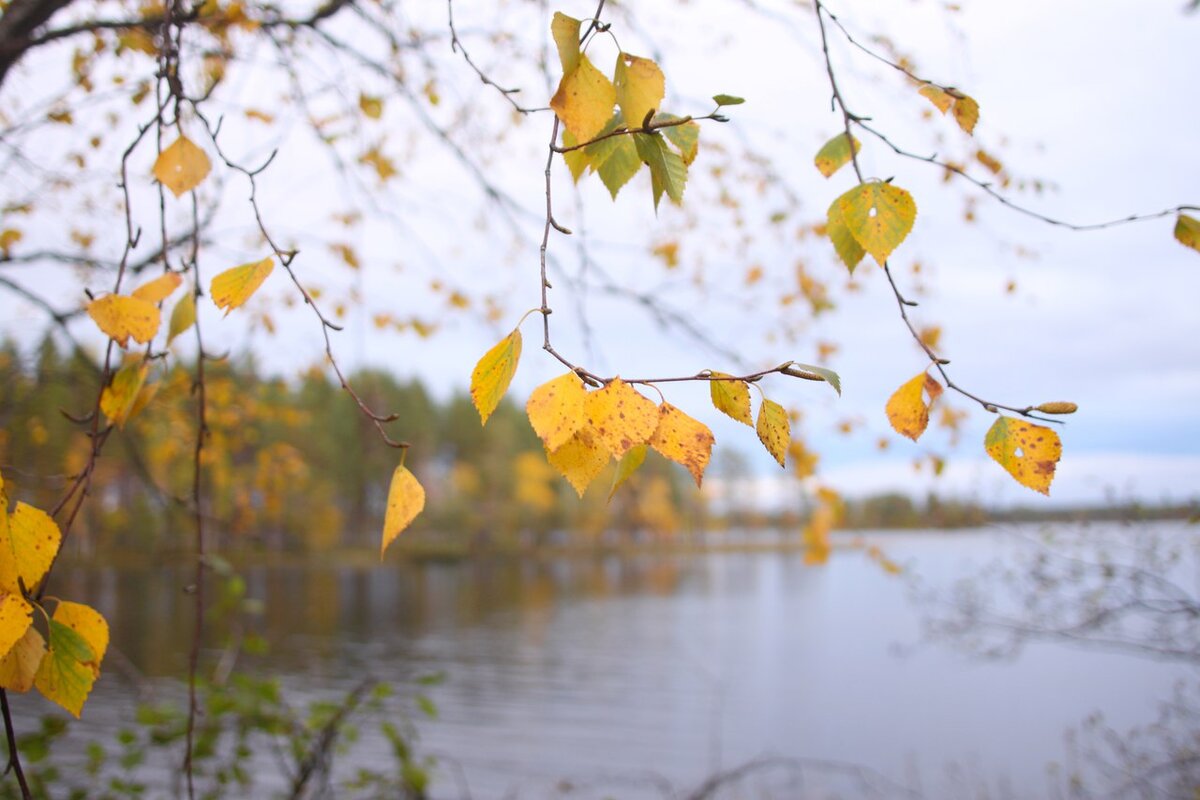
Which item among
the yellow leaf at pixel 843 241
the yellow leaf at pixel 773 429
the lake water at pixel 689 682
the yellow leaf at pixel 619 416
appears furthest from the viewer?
the lake water at pixel 689 682

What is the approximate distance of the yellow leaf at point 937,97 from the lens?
0.96 m

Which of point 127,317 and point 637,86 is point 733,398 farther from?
point 127,317

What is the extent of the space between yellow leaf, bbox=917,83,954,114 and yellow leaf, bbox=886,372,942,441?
0.36 m

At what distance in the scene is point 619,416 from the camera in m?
0.66

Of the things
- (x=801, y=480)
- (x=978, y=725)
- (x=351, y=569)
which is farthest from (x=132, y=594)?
(x=801, y=480)

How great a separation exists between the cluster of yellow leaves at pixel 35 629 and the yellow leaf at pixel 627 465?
501 mm

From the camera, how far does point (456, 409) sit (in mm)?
46688

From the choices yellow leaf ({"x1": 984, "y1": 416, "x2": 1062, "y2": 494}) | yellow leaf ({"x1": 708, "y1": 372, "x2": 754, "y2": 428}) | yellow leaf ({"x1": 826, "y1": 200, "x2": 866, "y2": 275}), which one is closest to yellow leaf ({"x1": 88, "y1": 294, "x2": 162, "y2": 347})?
yellow leaf ({"x1": 708, "y1": 372, "x2": 754, "y2": 428})

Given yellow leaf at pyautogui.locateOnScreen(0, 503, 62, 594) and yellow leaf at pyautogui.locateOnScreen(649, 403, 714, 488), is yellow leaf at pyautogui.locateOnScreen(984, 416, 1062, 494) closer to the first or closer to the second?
yellow leaf at pyautogui.locateOnScreen(649, 403, 714, 488)

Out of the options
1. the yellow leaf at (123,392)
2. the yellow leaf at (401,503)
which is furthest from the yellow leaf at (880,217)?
the yellow leaf at (123,392)

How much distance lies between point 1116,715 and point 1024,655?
4810 millimetres

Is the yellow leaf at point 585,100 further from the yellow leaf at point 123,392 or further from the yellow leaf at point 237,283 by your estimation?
the yellow leaf at point 123,392

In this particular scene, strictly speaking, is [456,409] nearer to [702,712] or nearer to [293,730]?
[702,712]

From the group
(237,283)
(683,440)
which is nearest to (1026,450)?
(683,440)
